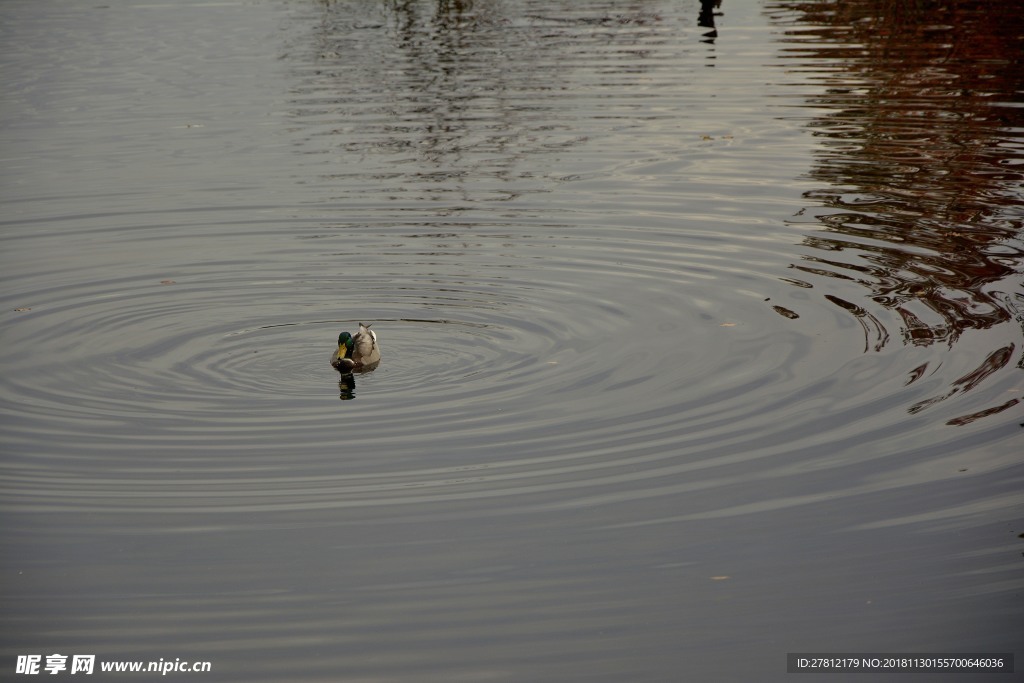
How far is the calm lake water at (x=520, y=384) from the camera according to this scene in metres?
7.20

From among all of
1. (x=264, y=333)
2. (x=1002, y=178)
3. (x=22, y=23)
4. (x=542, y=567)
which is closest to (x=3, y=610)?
(x=542, y=567)

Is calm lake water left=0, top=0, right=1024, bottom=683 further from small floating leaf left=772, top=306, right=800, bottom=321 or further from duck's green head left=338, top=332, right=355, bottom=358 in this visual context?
duck's green head left=338, top=332, right=355, bottom=358

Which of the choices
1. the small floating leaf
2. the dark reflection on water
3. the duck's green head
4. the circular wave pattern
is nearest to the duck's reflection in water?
the circular wave pattern

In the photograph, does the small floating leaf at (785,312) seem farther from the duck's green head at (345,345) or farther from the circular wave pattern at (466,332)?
the duck's green head at (345,345)

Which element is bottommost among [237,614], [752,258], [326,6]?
[237,614]

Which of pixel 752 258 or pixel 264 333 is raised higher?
pixel 752 258

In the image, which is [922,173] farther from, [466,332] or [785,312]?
[466,332]

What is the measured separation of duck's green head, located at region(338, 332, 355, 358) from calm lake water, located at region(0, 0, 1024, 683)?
25 centimetres

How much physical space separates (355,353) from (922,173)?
9376mm

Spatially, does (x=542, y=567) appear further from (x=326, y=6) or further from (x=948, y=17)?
(x=326, y=6)

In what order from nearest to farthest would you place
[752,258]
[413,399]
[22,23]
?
[413,399]
[752,258]
[22,23]

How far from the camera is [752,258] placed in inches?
542

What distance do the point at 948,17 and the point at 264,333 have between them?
78.9 feet

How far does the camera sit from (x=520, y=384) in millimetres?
10406
